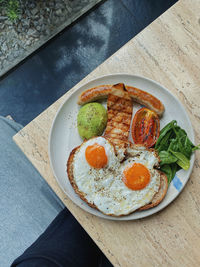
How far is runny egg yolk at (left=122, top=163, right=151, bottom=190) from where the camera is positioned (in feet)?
5.31

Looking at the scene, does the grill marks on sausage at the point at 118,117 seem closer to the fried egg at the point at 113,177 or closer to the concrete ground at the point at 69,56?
the fried egg at the point at 113,177

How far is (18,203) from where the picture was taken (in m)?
1.90

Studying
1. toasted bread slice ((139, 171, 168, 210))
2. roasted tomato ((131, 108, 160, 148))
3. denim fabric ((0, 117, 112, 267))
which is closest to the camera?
toasted bread slice ((139, 171, 168, 210))

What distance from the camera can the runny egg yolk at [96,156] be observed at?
62.9 inches

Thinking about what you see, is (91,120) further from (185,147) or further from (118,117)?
(185,147)

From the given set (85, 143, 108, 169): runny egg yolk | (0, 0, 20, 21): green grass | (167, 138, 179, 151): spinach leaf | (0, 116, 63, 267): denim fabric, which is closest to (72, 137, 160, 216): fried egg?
(85, 143, 108, 169): runny egg yolk

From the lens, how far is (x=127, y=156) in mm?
1665

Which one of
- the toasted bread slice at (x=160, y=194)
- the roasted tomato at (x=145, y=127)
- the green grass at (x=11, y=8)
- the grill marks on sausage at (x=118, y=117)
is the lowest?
the toasted bread slice at (x=160, y=194)

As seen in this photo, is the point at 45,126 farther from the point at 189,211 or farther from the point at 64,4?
the point at 64,4

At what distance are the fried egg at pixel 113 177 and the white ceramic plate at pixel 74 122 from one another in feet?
0.32

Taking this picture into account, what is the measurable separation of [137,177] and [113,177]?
147mm

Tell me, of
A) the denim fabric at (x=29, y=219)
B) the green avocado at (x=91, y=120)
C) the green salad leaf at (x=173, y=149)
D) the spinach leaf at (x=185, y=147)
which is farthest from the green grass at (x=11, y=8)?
the spinach leaf at (x=185, y=147)

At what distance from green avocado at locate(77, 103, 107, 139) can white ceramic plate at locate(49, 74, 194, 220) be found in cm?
7

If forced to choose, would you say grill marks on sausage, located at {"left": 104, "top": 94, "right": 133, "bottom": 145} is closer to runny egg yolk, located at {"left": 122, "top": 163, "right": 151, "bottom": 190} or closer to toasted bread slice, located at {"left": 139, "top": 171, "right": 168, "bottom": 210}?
Result: runny egg yolk, located at {"left": 122, "top": 163, "right": 151, "bottom": 190}
